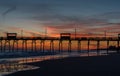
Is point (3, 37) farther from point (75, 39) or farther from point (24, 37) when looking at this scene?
point (75, 39)

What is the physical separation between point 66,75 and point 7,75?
3.82 m

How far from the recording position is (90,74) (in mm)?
20188

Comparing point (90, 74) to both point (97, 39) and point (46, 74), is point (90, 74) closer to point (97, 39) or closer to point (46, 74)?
point (46, 74)

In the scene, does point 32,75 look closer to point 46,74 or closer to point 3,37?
point 46,74

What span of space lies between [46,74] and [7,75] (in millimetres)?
2636

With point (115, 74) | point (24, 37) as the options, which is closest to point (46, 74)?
point (115, 74)

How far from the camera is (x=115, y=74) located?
19875mm

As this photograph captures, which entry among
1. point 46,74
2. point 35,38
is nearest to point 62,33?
point 35,38

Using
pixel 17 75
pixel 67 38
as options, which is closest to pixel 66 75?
pixel 17 75

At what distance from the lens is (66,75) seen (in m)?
19.6

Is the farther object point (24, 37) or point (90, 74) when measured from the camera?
point (24, 37)

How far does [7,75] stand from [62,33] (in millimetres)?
53266

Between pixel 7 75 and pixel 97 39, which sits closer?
pixel 7 75

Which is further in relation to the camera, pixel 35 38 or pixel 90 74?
pixel 35 38
